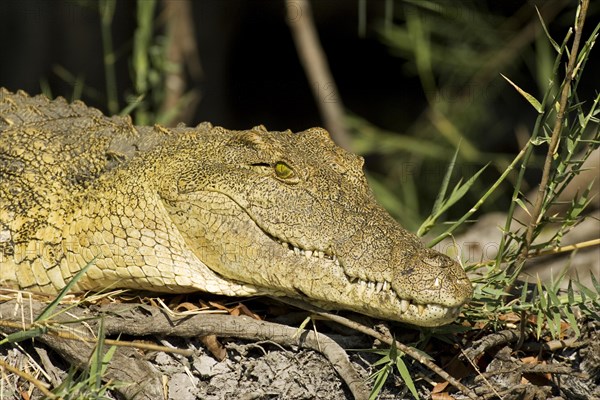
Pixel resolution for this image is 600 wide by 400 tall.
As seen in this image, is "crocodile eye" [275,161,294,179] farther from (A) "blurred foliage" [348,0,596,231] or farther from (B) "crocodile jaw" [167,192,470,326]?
(A) "blurred foliage" [348,0,596,231]

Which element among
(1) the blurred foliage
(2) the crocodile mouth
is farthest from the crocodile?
(1) the blurred foliage

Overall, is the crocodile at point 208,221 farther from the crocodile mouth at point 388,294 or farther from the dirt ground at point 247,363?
the dirt ground at point 247,363

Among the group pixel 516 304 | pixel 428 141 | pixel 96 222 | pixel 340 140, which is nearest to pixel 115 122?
pixel 96 222

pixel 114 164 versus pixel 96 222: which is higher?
pixel 114 164

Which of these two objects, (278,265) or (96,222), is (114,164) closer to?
(96,222)

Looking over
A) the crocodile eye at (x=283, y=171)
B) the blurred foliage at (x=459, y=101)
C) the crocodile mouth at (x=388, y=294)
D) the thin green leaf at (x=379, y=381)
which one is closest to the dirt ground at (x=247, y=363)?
the thin green leaf at (x=379, y=381)
